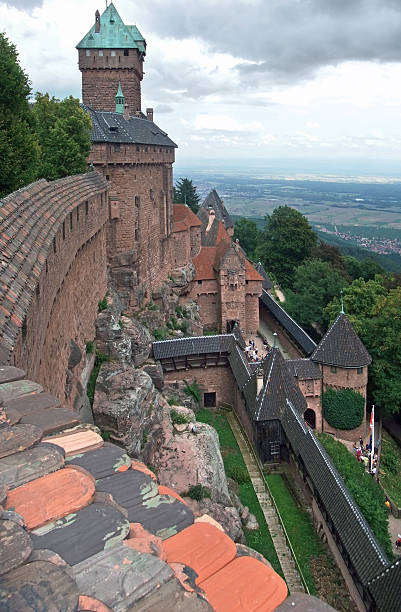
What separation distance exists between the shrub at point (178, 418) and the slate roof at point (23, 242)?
1016cm

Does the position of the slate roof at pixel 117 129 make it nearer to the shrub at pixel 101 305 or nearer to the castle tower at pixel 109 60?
the castle tower at pixel 109 60

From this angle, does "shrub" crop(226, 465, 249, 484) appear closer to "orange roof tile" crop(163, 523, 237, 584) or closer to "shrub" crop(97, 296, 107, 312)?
"shrub" crop(97, 296, 107, 312)

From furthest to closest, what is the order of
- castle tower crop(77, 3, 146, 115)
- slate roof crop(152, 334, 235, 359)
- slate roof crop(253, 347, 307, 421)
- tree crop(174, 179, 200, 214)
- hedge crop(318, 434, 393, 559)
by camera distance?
tree crop(174, 179, 200, 214) < castle tower crop(77, 3, 146, 115) < slate roof crop(152, 334, 235, 359) < slate roof crop(253, 347, 307, 421) < hedge crop(318, 434, 393, 559)

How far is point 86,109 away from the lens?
25.1m

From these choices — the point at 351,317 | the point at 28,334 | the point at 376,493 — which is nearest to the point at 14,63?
the point at 28,334

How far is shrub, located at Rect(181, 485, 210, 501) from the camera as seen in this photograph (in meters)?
14.9

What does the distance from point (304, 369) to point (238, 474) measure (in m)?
7.66

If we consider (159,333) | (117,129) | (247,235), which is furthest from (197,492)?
(247,235)

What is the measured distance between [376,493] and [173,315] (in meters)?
16.2

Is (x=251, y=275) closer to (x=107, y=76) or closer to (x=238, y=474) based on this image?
(x=107, y=76)

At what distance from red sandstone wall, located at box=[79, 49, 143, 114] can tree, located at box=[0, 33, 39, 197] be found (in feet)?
53.1

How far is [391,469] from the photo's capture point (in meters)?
24.0

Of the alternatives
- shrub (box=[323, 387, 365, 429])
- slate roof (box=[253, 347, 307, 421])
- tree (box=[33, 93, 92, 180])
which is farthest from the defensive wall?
tree (box=[33, 93, 92, 180])

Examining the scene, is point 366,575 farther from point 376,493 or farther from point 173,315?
point 173,315
